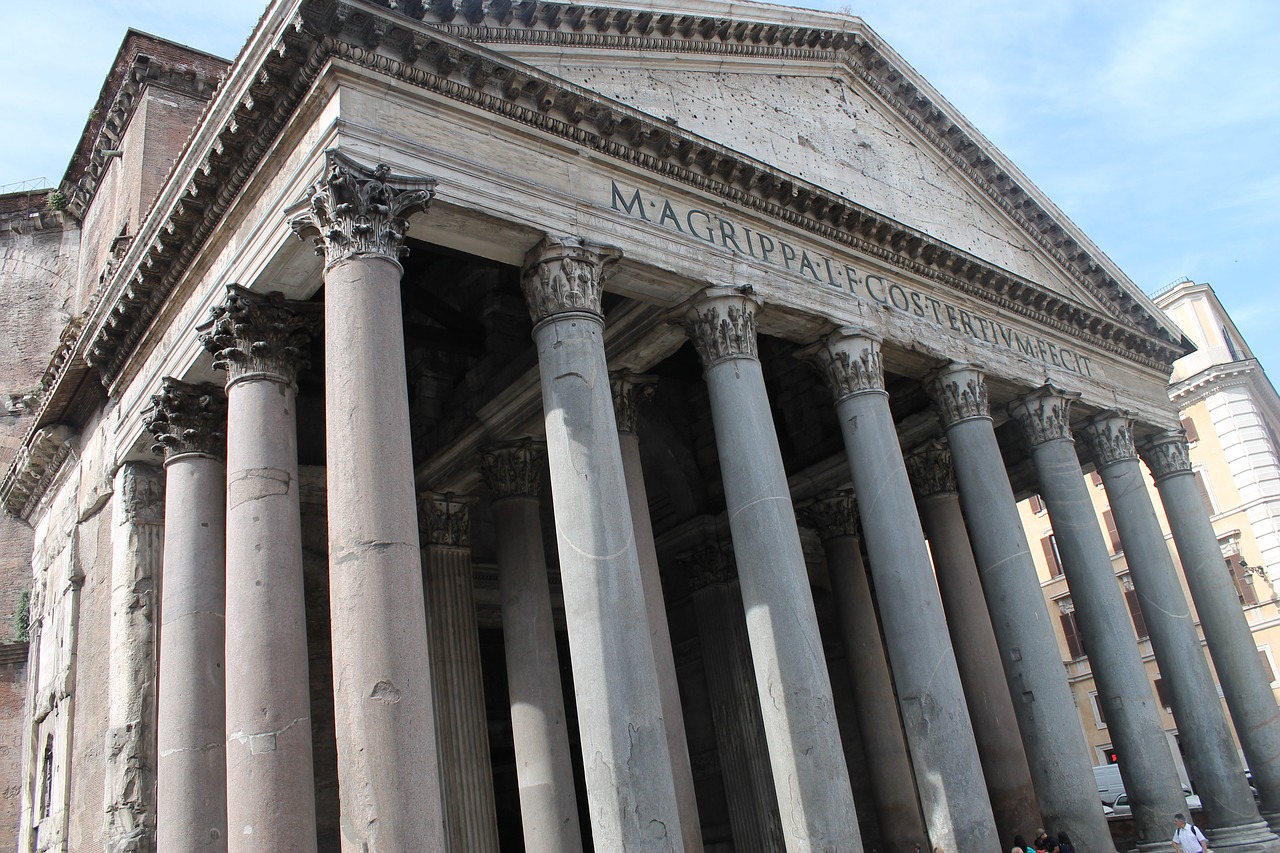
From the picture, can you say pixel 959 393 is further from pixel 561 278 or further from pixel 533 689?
pixel 533 689

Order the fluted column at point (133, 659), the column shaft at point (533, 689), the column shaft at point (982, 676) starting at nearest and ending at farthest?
1. the fluted column at point (133, 659)
2. the column shaft at point (533, 689)
3. the column shaft at point (982, 676)

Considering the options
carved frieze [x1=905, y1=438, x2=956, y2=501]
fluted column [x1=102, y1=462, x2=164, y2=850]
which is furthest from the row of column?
carved frieze [x1=905, y1=438, x2=956, y2=501]

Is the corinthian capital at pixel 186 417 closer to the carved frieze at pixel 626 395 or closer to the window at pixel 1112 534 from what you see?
the carved frieze at pixel 626 395

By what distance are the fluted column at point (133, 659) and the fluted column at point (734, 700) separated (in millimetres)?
7770

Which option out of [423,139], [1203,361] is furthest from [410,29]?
[1203,361]

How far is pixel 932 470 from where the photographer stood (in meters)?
14.9

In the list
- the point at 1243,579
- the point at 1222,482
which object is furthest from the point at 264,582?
the point at 1222,482

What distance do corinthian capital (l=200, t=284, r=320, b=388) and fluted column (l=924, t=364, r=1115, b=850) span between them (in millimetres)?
7753

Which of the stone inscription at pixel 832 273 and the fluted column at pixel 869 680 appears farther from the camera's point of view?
the fluted column at pixel 869 680

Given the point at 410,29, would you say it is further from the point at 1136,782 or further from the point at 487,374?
the point at 1136,782

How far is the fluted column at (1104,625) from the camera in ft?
38.9

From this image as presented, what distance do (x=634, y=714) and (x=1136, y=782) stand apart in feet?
25.2

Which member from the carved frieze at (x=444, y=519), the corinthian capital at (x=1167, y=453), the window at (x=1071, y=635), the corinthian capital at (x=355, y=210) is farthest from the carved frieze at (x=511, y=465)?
the window at (x=1071, y=635)

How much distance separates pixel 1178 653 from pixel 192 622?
12.2 m
